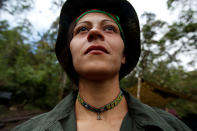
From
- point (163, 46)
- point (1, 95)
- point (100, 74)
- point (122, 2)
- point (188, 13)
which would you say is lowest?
point (1, 95)

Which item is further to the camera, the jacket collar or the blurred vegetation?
the blurred vegetation

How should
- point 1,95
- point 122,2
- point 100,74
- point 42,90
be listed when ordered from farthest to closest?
point 42,90
point 1,95
point 122,2
point 100,74

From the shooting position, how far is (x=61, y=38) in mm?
1960

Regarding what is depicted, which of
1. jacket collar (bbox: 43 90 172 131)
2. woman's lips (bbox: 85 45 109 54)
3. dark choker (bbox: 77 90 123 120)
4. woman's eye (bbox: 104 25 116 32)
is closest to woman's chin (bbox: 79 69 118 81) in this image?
woman's lips (bbox: 85 45 109 54)

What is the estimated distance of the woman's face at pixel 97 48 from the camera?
1.31 metres

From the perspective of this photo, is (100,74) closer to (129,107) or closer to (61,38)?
(129,107)

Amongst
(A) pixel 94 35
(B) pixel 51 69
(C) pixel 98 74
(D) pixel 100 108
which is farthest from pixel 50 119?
(B) pixel 51 69

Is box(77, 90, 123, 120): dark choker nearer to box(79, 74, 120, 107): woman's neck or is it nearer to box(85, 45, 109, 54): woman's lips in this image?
box(79, 74, 120, 107): woman's neck

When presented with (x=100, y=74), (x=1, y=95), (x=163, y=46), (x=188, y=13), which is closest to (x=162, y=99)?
(x=163, y=46)

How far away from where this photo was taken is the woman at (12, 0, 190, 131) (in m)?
1.30

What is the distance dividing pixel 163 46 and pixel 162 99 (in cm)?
414

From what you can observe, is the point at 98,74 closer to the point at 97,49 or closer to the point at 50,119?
the point at 97,49

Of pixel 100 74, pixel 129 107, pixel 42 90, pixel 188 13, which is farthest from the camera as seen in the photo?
pixel 42 90

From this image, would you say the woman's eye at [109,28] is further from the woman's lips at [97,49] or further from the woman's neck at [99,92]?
the woman's neck at [99,92]
